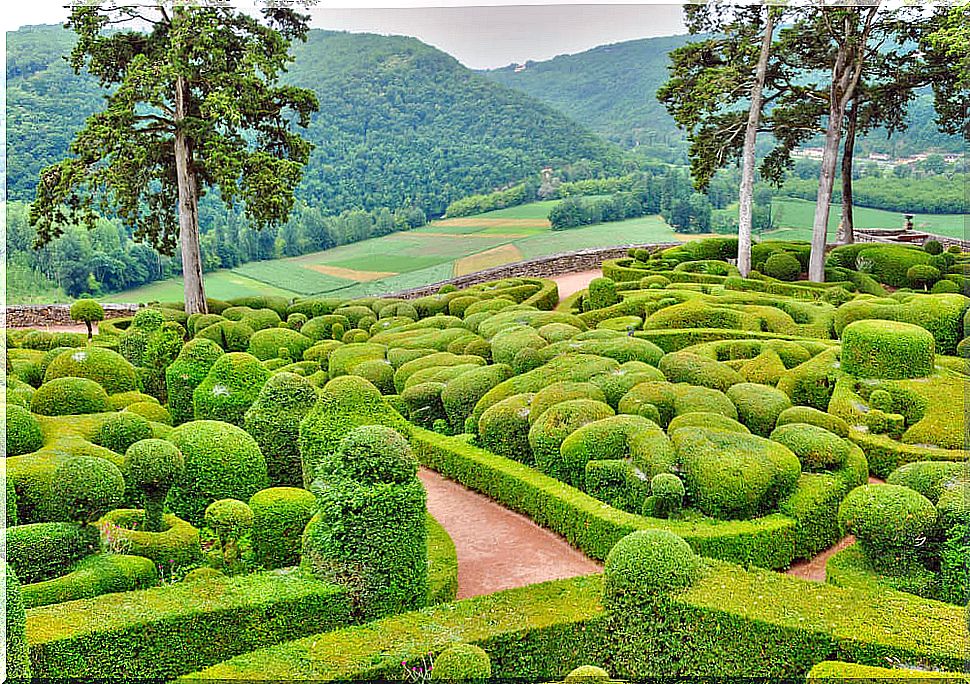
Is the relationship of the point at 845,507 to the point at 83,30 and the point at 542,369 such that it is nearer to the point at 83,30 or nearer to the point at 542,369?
the point at 542,369

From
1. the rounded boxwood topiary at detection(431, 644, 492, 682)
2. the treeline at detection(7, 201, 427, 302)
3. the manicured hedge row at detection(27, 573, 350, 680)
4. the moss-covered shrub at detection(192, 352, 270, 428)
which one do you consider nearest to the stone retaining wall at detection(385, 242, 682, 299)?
the treeline at detection(7, 201, 427, 302)

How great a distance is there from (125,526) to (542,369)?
6216mm

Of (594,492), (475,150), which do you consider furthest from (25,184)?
(594,492)

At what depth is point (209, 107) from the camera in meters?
17.7

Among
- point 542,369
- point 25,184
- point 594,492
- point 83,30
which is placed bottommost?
point 594,492

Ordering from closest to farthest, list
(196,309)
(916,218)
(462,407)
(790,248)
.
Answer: (462,407) → (196,309) → (790,248) → (916,218)

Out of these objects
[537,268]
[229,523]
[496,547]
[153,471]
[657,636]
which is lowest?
[496,547]

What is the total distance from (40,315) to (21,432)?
52.7ft

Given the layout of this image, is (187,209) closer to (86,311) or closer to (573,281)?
(86,311)

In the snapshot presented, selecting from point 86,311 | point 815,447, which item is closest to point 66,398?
point 86,311

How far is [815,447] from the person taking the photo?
9570 mm

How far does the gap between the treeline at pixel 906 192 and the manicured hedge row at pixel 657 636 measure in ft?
84.5

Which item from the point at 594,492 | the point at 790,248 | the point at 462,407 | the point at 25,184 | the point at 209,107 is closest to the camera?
the point at 594,492

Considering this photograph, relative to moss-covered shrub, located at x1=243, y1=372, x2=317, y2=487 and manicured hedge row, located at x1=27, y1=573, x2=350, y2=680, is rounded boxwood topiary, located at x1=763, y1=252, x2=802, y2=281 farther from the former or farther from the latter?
manicured hedge row, located at x1=27, y1=573, x2=350, y2=680
